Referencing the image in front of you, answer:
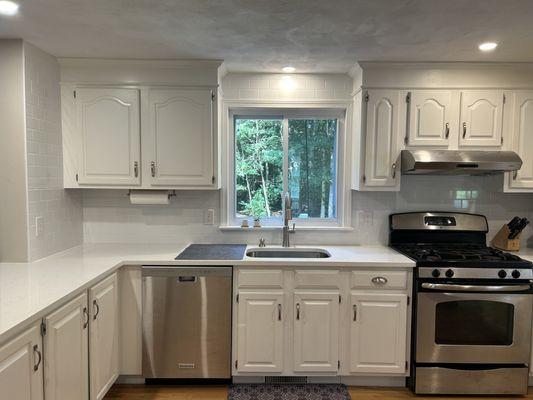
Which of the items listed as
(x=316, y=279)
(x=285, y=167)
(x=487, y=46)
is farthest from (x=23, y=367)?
(x=487, y=46)

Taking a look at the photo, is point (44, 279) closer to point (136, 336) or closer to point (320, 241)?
point (136, 336)

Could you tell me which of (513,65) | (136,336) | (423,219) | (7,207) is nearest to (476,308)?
(423,219)

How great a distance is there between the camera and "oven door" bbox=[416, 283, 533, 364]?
2.44 m

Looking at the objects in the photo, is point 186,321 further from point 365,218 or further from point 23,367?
point 365,218

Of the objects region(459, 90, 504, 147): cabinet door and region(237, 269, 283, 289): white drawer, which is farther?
region(459, 90, 504, 147): cabinet door

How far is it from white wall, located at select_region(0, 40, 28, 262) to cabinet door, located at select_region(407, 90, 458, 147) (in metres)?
2.67

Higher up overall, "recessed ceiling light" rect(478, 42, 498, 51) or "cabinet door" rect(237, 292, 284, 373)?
"recessed ceiling light" rect(478, 42, 498, 51)

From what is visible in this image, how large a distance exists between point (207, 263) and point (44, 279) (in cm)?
94

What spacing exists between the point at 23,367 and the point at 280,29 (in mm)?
2051

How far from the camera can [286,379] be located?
2645 mm

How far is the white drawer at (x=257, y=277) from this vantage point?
2498 millimetres

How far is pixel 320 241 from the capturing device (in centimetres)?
312

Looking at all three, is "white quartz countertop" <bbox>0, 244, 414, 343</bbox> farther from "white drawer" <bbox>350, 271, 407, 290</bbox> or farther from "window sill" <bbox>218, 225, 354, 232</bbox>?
"window sill" <bbox>218, 225, 354, 232</bbox>

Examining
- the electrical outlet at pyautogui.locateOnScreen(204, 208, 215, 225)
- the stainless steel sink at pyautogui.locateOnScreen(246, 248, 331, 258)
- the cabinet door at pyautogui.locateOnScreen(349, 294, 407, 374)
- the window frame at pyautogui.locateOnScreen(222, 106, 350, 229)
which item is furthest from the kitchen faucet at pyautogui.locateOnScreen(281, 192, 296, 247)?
the cabinet door at pyautogui.locateOnScreen(349, 294, 407, 374)
